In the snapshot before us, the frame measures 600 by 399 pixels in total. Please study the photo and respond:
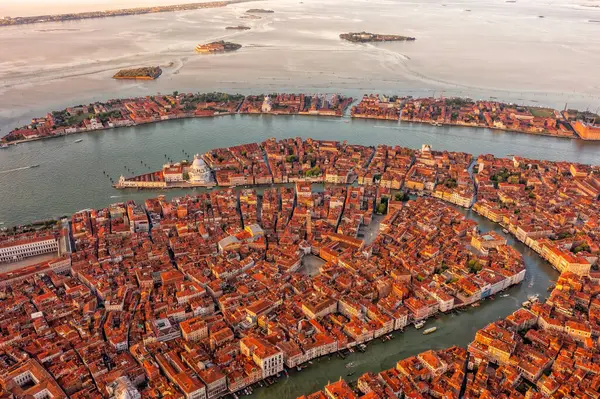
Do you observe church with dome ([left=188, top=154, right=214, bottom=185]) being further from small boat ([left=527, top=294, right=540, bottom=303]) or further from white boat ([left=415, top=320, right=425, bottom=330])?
small boat ([left=527, top=294, right=540, bottom=303])

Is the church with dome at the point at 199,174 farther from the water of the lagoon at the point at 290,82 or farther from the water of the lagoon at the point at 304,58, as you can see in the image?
the water of the lagoon at the point at 304,58

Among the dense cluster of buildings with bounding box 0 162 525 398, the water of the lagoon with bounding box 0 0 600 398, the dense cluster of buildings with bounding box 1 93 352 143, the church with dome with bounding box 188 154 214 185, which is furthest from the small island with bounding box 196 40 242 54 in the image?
the dense cluster of buildings with bounding box 0 162 525 398

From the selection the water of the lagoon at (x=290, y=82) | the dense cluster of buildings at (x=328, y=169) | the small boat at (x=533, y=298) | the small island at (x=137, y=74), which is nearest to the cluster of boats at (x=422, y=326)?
the water of the lagoon at (x=290, y=82)

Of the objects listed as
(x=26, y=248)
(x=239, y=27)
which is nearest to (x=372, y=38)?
(x=239, y=27)

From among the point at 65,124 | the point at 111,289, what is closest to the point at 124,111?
the point at 65,124

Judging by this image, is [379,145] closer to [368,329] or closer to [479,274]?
[479,274]
